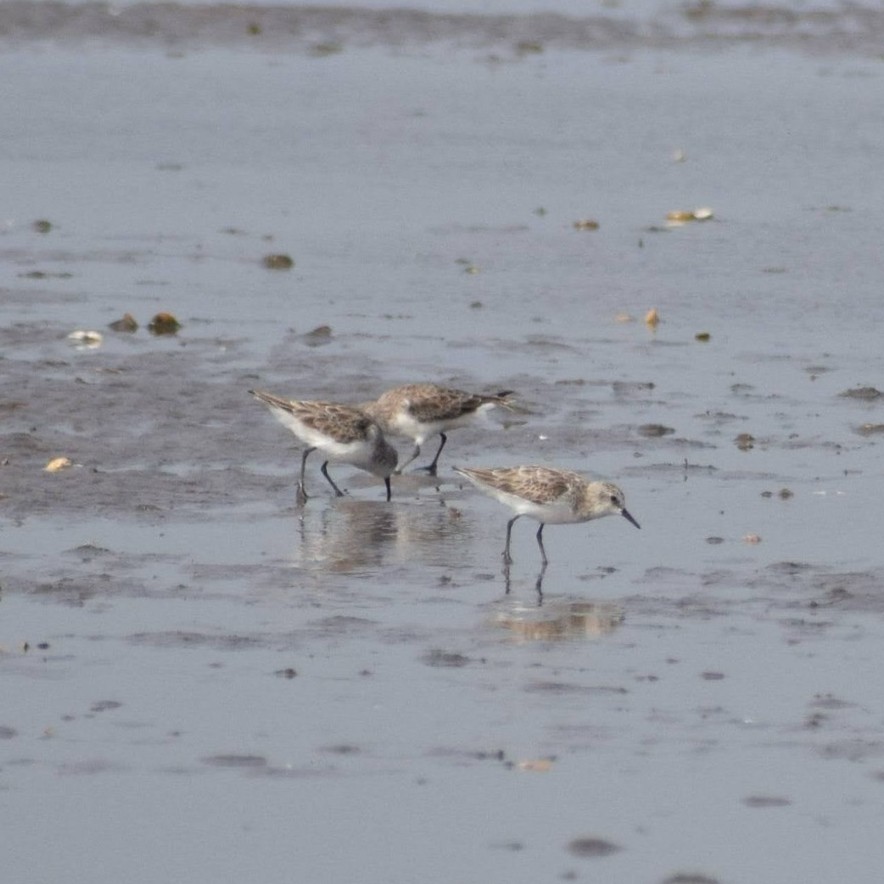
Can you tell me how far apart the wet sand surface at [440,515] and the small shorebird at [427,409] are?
14.1 inches

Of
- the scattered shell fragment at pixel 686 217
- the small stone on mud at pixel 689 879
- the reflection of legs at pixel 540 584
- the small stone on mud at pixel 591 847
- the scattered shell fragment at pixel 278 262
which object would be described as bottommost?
the small stone on mud at pixel 689 879

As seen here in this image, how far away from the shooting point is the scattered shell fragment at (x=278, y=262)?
22.4m

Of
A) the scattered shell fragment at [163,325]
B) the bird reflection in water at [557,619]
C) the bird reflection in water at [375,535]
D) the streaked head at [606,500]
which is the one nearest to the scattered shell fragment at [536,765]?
the bird reflection in water at [557,619]

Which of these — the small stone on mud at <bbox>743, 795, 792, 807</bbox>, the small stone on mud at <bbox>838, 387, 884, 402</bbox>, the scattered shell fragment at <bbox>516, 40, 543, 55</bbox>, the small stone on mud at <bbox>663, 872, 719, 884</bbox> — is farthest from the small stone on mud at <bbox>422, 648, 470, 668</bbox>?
the scattered shell fragment at <bbox>516, 40, 543, 55</bbox>

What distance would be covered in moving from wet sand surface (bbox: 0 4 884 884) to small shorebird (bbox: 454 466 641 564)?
0.30 metres

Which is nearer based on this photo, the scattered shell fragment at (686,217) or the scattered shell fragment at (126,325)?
the scattered shell fragment at (126,325)

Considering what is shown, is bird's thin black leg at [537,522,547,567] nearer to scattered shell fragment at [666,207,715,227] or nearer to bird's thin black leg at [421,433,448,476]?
bird's thin black leg at [421,433,448,476]

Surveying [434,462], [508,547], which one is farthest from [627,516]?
[434,462]

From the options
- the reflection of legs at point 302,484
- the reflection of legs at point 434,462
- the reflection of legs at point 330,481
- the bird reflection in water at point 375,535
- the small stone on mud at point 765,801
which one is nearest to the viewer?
the small stone on mud at point 765,801

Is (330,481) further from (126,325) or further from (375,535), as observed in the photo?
(126,325)

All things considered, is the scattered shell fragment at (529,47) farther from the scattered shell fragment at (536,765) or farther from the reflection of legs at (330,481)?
the scattered shell fragment at (536,765)

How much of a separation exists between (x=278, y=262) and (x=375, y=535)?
9.05 metres

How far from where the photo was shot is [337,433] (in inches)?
586

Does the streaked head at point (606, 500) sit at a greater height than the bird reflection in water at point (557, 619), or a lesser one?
greater
